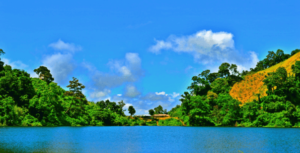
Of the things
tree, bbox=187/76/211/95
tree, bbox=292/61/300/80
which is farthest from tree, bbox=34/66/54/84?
tree, bbox=292/61/300/80

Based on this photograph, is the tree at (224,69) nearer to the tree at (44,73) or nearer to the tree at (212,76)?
the tree at (212,76)

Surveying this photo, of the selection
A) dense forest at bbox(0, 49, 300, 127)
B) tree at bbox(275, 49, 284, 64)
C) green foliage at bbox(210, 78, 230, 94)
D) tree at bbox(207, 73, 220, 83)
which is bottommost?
dense forest at bbox(0, 49, 300, 127)

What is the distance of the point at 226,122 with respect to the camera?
359ft

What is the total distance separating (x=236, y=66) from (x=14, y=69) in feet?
384

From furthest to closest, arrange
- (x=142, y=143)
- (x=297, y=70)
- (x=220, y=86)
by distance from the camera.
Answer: (x=220, y=86)
(x=297, y=70)
(x=142, y=143)

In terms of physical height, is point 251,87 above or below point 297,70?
below

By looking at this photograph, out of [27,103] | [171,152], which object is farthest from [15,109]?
[171,152]

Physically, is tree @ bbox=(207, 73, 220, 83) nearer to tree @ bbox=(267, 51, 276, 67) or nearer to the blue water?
tree @ bbox=(267, 51, 276, 67)

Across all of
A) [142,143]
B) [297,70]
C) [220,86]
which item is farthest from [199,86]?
[142,143]

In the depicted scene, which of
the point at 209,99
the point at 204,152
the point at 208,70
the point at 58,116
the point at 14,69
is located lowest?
the point at 204,152

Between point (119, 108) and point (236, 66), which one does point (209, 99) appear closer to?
point (236, 66)

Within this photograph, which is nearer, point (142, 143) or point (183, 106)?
point (142, 143)

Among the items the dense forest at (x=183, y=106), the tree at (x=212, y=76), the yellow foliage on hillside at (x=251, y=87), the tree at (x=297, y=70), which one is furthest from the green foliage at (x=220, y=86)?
the tree at (x=297, y=70)

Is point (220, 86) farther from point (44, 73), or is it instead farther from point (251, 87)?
point (44, 73)
